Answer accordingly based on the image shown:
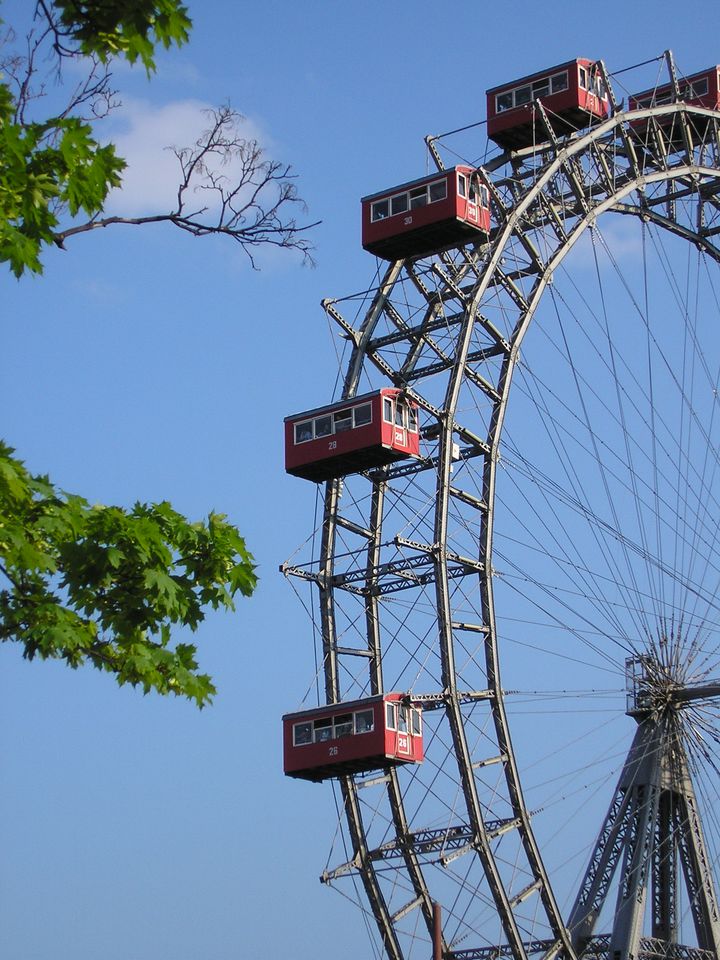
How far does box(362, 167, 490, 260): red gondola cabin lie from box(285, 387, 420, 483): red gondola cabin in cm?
449

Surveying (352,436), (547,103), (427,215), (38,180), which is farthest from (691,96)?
(38,180)

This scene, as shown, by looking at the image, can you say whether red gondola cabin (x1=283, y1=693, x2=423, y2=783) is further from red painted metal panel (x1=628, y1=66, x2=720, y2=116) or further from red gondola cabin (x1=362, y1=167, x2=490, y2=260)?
red painted metal panel (x1=628, y1=66, x2=720, y2=116)

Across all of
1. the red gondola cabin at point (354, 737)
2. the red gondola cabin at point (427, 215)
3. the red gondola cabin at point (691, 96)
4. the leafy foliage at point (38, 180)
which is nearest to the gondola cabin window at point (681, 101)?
the red gondola cabin at point (691, 96)

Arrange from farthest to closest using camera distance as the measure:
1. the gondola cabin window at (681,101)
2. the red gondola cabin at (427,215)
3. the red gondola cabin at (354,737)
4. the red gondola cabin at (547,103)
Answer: the gondola cabin window at (681,101) → the red gondola cabin at (547,103) → the red gondola cabin at (427,215) → the red gondola cabin at (354,737)

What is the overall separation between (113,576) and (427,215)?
33.1 m

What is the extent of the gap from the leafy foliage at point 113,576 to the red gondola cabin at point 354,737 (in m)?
27.5

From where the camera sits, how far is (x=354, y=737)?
39.3 metres

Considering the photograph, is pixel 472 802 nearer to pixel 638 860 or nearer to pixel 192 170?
pixel 638 860

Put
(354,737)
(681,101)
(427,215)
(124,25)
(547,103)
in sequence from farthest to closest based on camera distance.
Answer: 1. (681,101)
2. (547,103)
3. (427,215)
4. (354,737)
5. (124,25)

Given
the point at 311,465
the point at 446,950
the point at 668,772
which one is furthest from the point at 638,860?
the point at 311,465

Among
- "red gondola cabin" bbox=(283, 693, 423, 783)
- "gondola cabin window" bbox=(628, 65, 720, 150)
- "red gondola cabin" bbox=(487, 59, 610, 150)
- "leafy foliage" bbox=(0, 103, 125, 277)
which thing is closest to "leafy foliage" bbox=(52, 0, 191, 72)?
"leafy foliage" bbox=(0, 103, 125, 277)

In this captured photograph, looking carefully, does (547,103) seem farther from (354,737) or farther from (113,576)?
(113,576)

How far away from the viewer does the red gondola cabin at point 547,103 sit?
153ft

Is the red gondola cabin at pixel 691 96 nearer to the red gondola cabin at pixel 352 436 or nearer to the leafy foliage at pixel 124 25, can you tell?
the red gondola cabin at pixel 352 436
